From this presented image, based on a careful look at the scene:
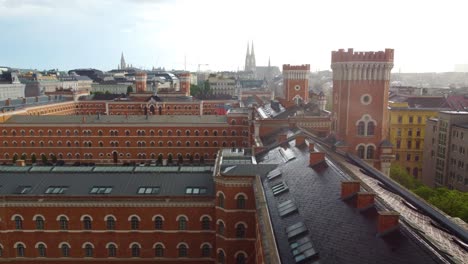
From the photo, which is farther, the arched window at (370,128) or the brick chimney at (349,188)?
the arched window at (370,128)

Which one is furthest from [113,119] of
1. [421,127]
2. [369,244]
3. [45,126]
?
[369,244]

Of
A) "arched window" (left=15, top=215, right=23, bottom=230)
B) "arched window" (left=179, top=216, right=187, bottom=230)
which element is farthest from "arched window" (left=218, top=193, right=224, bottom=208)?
"arched window" (left=15, top=215, right=23, bottom=230)

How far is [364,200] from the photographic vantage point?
24656 mm

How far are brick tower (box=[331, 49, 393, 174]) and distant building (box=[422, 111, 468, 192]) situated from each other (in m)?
23.4

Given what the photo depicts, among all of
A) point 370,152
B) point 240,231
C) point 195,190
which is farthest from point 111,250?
point 370,152

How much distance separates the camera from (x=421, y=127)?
82.2m

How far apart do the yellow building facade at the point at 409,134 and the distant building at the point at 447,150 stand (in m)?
5.18

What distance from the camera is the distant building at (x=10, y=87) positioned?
150400 mm

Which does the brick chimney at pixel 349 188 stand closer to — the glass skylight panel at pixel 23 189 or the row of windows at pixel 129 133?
the glass skylight panel at pixel 23 189

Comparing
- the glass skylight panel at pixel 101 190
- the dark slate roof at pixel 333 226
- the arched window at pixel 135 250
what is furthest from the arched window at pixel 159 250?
the dark slate roof at pixel 333 226

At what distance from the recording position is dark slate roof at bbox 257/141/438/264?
19.6 m

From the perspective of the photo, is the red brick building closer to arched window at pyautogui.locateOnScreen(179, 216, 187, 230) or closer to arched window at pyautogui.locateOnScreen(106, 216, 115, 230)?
arched window at pyautogui.locateOnScreen(106, 216, 115, 230)

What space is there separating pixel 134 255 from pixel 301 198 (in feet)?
63.9

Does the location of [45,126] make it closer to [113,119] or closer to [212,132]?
[113,119]
